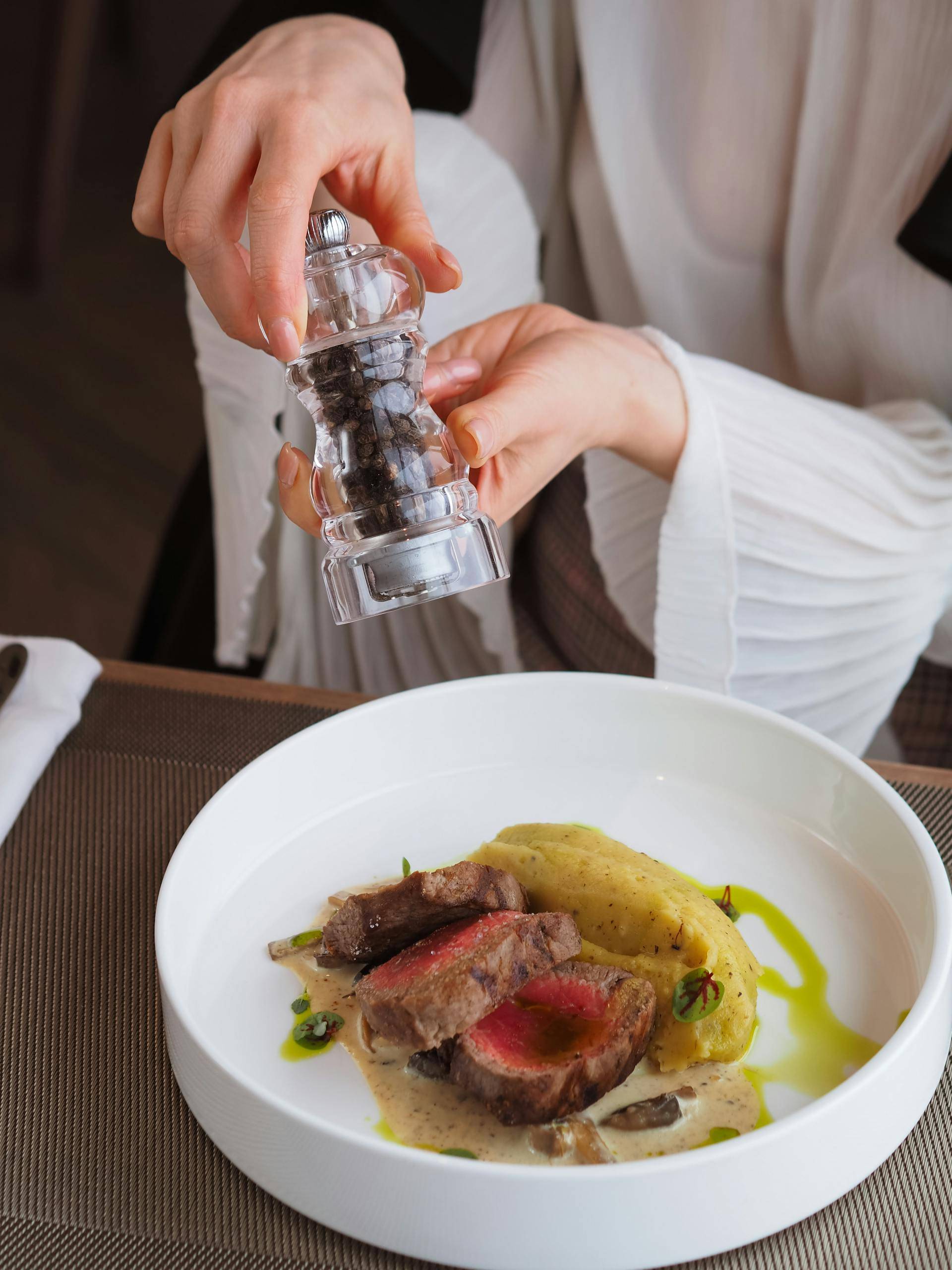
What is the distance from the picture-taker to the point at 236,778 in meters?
0.75

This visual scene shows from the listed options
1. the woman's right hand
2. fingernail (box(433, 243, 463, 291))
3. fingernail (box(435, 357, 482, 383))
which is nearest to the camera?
the woman's right hand

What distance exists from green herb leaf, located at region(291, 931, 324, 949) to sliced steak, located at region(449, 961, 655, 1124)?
0.43 feet

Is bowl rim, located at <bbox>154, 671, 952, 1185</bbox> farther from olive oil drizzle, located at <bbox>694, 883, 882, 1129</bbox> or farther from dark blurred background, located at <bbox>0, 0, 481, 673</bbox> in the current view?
dark blurred background, located at <bbox>0, 0, 481, 673</bbox>

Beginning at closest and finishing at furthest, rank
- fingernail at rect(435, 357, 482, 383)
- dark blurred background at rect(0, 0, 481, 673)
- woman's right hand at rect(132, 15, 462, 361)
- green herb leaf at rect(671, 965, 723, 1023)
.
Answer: green herb leaf at rect(671, 965, 723, 1023) < woman's right hand at rect(132, 15, 462, 361) < fingernail at rect(435, 357, 482, 383) < dark blurred background at rect(0, 0, 481, 673)

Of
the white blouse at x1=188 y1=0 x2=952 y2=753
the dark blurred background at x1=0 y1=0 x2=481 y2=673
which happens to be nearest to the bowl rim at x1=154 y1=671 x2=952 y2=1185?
the white blouse at x1=188 y1=0 x2=952 y2=753

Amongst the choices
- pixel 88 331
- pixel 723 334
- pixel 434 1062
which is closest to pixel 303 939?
pixel 434 1062

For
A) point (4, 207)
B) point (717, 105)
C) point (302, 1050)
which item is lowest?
point (4, 207)

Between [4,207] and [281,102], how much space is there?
3140 millimetres

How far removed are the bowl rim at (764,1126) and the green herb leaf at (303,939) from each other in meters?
0.08

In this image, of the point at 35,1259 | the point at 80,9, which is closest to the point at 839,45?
the point at 35,1259

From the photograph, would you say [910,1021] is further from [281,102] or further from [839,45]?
[839,45]

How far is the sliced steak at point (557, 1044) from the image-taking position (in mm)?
550

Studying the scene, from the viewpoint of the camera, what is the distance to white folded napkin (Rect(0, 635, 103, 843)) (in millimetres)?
839

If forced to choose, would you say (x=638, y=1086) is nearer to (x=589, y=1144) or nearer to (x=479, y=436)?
(x=589, y=1144)
